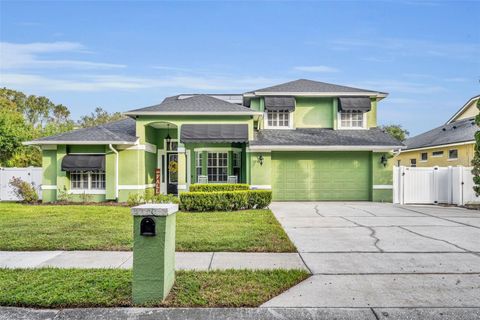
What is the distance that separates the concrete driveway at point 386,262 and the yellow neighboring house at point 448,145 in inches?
534

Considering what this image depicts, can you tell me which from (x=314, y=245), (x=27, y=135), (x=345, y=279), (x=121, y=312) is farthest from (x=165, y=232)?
(x=27, y=135)

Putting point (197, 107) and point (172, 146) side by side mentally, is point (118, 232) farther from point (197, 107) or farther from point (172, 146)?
point (172, 146)

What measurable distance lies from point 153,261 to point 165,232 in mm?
395

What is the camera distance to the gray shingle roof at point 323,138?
16.4 m

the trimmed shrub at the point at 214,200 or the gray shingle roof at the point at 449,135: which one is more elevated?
the gray shingle roof at the point at 449,135

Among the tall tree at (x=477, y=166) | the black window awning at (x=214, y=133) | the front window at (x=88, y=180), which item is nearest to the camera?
the tall tree at (x=477, y=166)

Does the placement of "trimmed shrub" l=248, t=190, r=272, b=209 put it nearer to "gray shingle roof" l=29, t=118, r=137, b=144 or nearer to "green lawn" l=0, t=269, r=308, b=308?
"gray shingle roof" l=29, t=118, r=137, b=144

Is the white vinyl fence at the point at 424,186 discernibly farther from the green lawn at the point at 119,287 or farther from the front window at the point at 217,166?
the green lawn at the point at 119,287

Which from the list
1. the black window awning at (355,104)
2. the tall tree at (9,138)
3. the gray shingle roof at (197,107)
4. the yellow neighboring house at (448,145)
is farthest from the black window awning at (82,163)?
the yellow neighboring house at (448,145)

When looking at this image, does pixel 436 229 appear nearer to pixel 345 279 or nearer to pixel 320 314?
pixel 345 279

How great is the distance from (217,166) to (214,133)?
2.64 metres

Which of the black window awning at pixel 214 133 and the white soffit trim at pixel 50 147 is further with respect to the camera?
the white soffit trim at pixel 50 147

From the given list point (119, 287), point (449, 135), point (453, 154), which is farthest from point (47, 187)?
point (449, 135)

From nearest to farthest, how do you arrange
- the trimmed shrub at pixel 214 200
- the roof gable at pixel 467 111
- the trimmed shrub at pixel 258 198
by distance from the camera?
1. the trimmed shrub at pixel 214 200
2. the trimmed shrub at pixel 258 198
3. the roof gable at pixel 467 111
